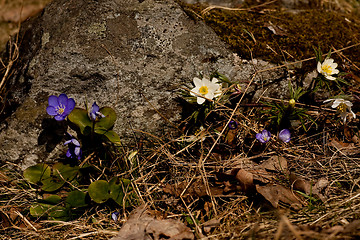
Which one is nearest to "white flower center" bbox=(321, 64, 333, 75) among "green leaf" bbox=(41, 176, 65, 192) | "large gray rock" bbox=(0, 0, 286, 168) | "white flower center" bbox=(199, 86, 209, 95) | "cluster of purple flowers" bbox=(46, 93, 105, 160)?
"large gray rock" bbox=(0, 0, 286, 168)

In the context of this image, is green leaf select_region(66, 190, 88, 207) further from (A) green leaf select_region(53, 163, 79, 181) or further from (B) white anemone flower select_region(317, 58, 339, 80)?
(B) white anemone flower select_region(317, 58, 339, 80)

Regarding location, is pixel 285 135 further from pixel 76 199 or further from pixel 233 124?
pixel 76 199

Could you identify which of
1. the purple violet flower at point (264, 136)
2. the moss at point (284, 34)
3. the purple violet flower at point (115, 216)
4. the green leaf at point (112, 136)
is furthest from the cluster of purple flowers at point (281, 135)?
the purple violet flower at point (115, 216)

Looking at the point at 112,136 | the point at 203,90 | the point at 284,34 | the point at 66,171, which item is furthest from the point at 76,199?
the point at 284,34

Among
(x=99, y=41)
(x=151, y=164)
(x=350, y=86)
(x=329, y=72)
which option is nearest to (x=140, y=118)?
(x=151, y=164)

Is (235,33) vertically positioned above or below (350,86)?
above

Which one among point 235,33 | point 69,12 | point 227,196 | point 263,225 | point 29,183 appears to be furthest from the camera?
point 235,33

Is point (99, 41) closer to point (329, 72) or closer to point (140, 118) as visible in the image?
point (140, 118)
